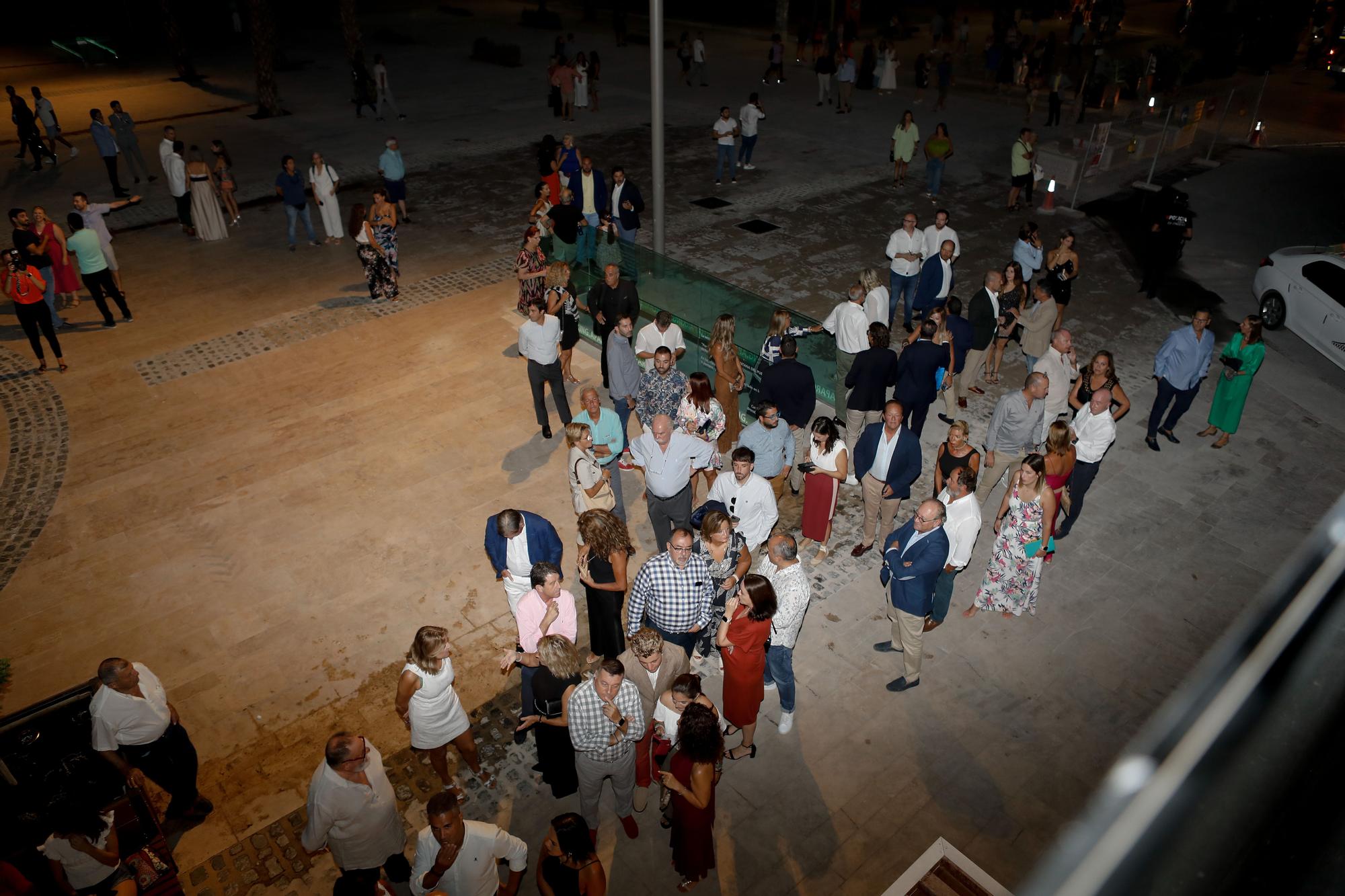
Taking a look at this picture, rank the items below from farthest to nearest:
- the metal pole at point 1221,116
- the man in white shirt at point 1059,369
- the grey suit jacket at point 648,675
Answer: the metal pole at point 1221,116 < the man in white shirt at point 1059,369 < the grey suit jacket at point 648,675

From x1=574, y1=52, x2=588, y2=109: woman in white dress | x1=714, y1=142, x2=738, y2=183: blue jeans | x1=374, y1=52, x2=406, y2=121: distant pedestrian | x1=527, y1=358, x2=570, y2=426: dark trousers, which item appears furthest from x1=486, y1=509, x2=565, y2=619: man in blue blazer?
x1=374, y1=52, x2=406, y2=121: distant pedestrian

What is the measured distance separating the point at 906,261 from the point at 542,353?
18.9 ft

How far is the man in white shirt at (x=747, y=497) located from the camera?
683 cm

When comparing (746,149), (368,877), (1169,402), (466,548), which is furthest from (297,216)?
(1169,402)

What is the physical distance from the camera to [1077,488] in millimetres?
8273

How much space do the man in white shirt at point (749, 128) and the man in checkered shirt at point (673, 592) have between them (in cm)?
1468

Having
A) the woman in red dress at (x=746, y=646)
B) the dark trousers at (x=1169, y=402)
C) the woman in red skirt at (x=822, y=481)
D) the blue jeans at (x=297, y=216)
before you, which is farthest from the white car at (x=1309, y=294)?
the blue jeans at (x=297, y=216)

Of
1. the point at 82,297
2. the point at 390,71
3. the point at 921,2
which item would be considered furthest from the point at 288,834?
the point at 921,2

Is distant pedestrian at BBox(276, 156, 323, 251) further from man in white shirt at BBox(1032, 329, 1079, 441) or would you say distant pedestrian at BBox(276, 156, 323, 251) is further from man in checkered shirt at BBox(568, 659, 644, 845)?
man in checkered shirt at BBox(568, 659, 644, 845)

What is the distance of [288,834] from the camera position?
232 inches

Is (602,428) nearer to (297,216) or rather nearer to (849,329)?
(849,329)

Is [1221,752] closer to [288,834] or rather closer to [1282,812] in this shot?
[1282,812]

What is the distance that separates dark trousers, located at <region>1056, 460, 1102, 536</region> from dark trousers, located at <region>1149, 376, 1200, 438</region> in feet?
6.77

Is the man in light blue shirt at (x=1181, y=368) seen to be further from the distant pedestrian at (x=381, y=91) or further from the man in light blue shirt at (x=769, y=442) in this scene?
the distant pedestrian at (x=381, y=91)
